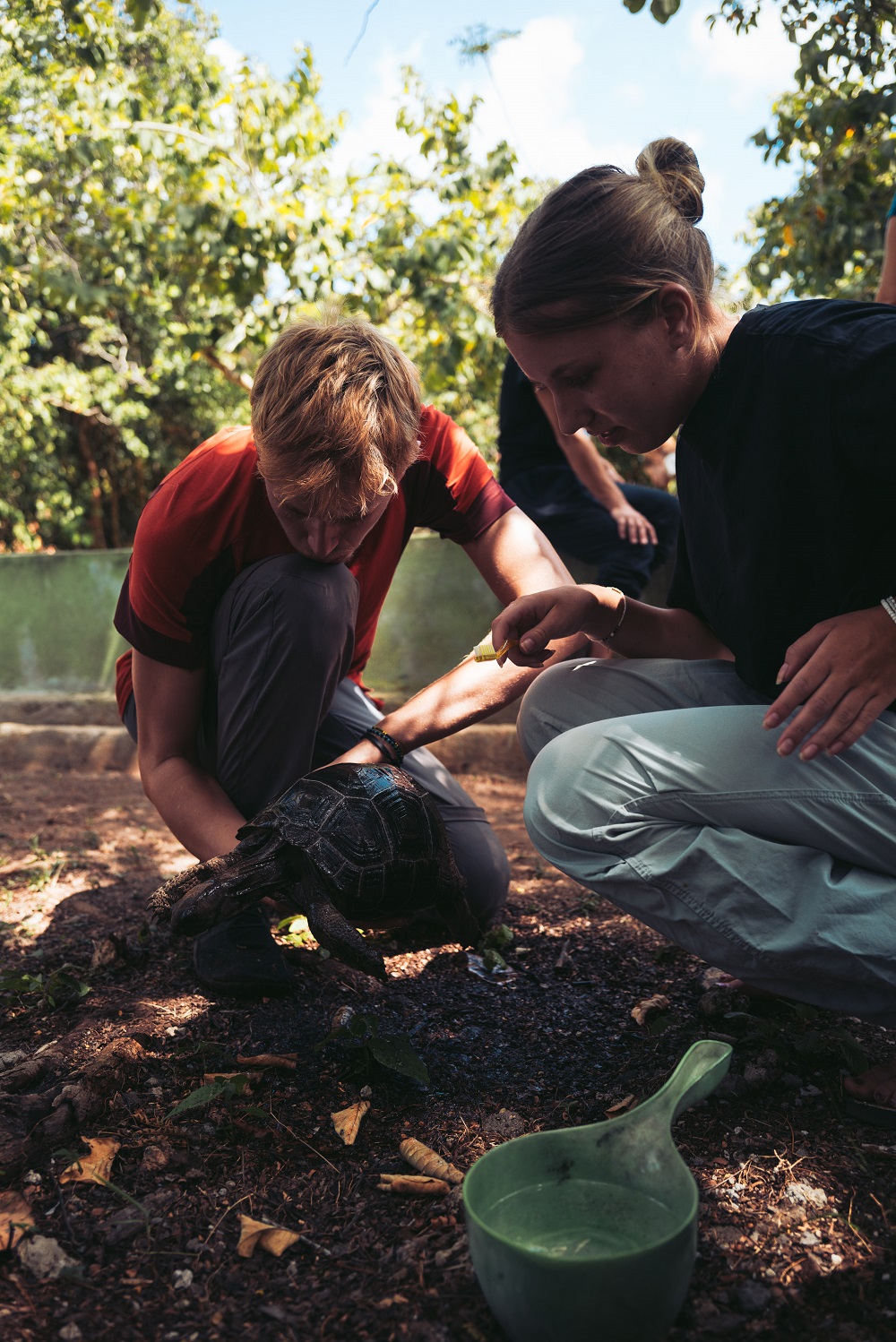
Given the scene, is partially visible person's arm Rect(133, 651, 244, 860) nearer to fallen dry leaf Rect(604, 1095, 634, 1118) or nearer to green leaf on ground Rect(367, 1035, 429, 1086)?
green leaf on ground Rect(367, 1035, 429, 1086)

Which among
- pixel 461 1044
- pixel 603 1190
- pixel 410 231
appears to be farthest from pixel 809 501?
pixel 410 231

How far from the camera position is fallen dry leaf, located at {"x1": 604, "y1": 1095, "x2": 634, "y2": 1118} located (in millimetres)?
1562

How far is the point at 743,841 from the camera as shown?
154 centimetres

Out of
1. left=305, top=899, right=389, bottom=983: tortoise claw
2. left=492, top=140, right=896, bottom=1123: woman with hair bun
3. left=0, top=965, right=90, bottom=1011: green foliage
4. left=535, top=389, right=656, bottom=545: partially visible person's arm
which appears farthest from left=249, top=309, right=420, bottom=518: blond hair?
left=535, top=389, right=656, bottom=545: partially visible person's arm

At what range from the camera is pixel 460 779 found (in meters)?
4.71

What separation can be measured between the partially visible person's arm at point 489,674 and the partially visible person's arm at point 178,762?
0.30 meters

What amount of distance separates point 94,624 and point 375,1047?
5.18 metres

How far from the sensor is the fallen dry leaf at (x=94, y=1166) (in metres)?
1.41

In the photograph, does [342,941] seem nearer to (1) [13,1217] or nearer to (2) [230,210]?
(1) [13,1217]

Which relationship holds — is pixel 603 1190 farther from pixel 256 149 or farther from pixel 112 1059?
pixel 256 149

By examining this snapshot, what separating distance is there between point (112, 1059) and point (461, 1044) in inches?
24.2

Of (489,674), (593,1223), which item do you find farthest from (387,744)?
(593,1223)

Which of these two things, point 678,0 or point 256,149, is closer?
point 678,0

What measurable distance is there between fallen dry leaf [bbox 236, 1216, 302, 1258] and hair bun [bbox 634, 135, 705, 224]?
5.45ft
